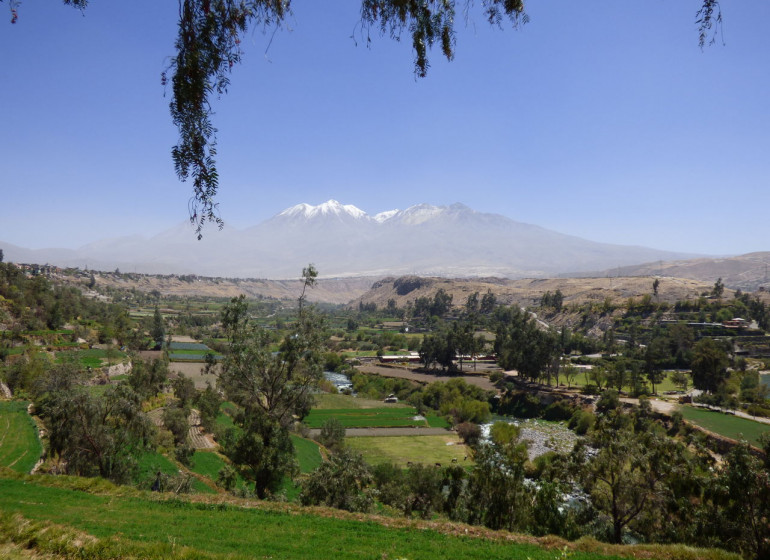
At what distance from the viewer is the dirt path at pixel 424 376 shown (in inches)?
2795

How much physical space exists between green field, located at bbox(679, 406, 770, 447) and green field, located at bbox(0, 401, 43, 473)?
4936 cm

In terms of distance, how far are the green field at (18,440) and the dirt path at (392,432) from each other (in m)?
25.5

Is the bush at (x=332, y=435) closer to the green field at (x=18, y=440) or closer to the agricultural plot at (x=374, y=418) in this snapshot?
the agricultural plot at (x=374, y=418)

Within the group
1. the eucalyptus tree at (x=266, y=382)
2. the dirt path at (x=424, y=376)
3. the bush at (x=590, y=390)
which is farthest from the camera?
the dirt path at (x=424, y=376)

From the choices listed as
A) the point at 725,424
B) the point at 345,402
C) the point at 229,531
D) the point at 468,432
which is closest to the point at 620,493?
the point at 229,531

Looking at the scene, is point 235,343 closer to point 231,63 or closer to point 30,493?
point 30,493

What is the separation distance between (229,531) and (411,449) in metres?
33.8

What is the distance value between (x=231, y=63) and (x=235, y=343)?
1325 cm

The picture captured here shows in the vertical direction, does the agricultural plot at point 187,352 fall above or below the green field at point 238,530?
below

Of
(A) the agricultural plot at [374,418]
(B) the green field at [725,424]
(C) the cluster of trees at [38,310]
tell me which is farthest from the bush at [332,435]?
(C) the cluster of trees at [38,310]

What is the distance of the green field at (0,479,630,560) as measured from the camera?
9.75m

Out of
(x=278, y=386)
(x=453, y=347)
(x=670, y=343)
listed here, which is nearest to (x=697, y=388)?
(x=670, y=343)

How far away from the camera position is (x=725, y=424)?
40969mm

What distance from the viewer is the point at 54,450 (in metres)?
19.1
